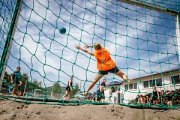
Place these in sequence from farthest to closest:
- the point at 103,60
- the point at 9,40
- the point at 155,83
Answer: the point at 103,60 → the point at 155,83 → the point at 9,40

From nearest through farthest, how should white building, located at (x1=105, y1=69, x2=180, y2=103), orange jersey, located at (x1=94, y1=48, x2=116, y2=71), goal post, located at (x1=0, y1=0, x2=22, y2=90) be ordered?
goal post, located at (x1=0, y1=0, x2=22, y2=90) < white building, located at (x1=105, y1=69, x2=180, y2=103) < orange jersey, located at (x1=94, y1=48, x2=116, y2=71)

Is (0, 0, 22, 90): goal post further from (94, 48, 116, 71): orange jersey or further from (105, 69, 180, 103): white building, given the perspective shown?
(94, 48, 116, 71): orange jersey

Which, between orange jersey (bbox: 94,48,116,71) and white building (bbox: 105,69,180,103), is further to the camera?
orange jersey (bbox: 94,48,116,71)

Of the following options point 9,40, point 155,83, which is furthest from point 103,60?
point 9,40

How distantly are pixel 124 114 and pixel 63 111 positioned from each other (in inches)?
32.7

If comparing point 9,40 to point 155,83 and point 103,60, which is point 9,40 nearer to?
point 103,60

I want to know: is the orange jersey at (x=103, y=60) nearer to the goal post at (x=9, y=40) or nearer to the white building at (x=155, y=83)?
the white building at (x=155, y=83)

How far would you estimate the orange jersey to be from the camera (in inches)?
190

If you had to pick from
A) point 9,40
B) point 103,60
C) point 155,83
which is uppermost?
point 103,60

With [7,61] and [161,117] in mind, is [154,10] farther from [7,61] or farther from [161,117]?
[7,61]

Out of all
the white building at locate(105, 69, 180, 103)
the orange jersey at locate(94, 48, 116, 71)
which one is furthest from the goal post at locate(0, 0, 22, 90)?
the orange jersey at locate(94, 48, 116, 71)

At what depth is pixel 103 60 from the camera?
4.93 meters

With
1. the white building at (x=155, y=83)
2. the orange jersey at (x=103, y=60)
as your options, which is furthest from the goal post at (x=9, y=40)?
the orange jersey at (x=103, y=60)

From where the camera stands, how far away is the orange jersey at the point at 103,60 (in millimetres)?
4820
